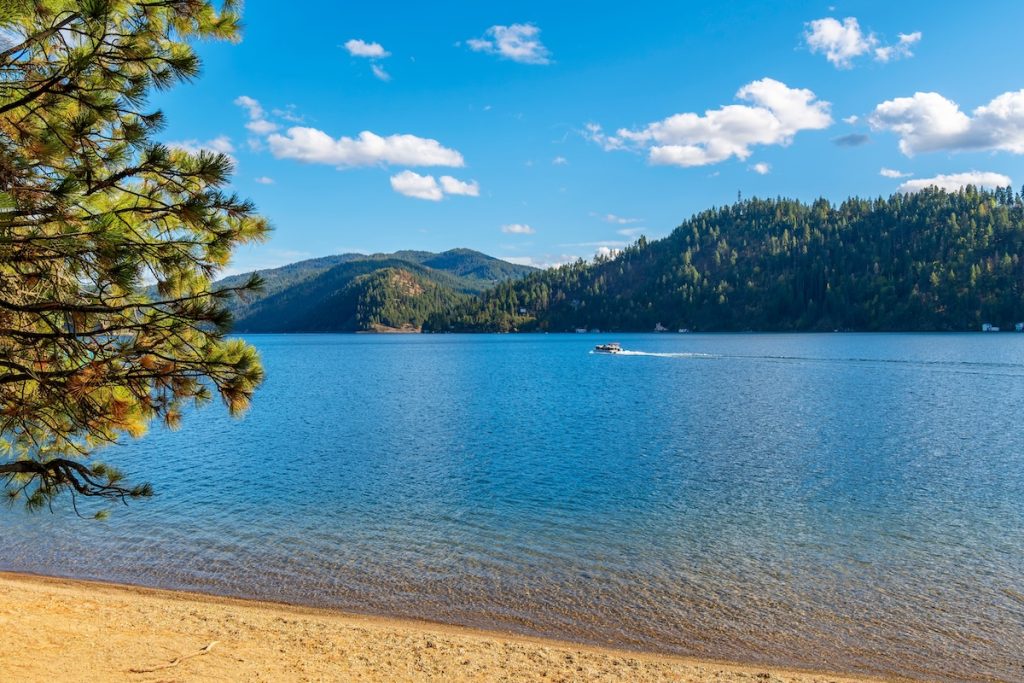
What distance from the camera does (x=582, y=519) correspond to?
22109 millimetres

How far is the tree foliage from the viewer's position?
6.09m

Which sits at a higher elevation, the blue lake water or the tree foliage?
the tree foliage

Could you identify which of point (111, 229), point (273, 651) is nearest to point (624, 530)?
point (273, 651)

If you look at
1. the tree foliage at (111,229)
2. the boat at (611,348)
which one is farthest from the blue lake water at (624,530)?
the boat at (611,348)

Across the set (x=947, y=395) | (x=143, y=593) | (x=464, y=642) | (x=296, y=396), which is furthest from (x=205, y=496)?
(x=947, y=395)

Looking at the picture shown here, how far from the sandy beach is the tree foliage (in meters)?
4.90

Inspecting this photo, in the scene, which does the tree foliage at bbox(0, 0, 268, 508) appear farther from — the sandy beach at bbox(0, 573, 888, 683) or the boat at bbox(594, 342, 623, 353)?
the boat at bbox(594, 342, 623, 353)

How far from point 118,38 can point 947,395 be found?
63301 millimetres

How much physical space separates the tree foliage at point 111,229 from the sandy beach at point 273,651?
193 inches

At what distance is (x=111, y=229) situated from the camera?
569cm

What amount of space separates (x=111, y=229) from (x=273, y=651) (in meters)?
9.07

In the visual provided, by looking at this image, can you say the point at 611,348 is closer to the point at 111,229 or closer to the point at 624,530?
the point at 624,530

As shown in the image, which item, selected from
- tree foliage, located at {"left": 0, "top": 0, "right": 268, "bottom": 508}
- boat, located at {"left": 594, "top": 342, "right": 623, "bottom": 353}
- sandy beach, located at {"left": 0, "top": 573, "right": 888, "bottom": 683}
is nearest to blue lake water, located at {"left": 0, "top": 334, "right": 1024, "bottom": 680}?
sandy beach, located at {"left": 0, "top": 573, "right": 888, "bottom": 683}

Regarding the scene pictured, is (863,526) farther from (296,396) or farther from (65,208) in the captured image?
(296,396)
